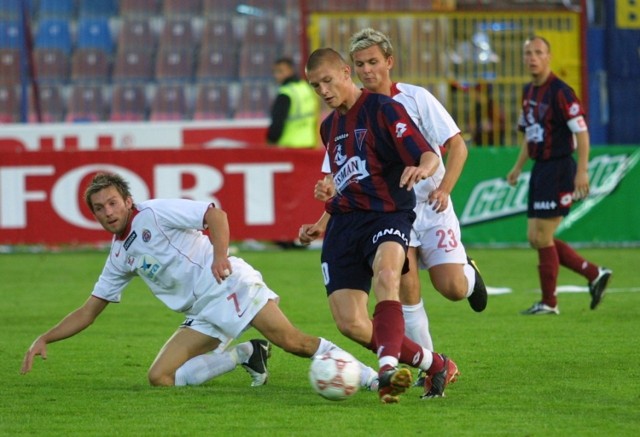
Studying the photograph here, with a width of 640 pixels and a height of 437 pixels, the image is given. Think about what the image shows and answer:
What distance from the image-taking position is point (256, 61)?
65.9 feet

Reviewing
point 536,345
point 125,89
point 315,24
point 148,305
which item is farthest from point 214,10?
point 536,345

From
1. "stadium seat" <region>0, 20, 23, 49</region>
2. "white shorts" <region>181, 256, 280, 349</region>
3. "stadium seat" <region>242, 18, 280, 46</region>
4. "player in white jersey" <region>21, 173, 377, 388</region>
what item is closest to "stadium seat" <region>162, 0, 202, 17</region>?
"stadium seat" <region>242, 18, 280, 46</region>

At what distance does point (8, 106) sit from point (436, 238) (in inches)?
542

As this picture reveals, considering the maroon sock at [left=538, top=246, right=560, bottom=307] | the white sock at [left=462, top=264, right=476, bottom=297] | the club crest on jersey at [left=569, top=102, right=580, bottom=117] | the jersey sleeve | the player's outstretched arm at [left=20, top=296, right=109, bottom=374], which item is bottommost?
the maroon sock at [left=538, top=246, right=560, bottom=307]

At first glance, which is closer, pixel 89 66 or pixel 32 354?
pixel 32 354

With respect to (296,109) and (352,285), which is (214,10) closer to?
(296,109)

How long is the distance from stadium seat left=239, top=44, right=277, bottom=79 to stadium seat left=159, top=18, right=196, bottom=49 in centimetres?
92

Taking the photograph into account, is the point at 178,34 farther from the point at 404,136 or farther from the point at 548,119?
the point at 404,136

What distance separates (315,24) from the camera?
15.8 metres

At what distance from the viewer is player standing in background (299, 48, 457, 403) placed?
570 centimetres

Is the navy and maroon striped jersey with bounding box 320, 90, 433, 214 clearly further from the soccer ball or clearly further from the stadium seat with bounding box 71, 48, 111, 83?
the stadium seat with bounding box 71, 48, 111, 83

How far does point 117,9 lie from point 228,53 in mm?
2111

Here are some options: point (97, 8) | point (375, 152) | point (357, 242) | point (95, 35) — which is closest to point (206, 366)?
point (357, 242)

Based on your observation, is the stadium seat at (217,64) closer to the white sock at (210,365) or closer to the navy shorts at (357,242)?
the white sock at (210,365)
